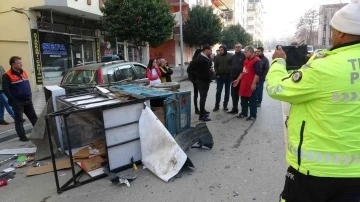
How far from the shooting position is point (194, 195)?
3.40m

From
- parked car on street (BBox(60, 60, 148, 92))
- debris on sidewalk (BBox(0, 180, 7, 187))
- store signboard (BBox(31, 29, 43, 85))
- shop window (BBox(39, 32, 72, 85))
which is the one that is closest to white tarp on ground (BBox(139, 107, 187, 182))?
debris on sidewalk (BBox(0, 180, 7, 187))

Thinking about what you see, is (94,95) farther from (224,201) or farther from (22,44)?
(22,44)

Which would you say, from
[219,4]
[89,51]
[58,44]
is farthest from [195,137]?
[219,4]

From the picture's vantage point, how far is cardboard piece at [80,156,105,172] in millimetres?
4125

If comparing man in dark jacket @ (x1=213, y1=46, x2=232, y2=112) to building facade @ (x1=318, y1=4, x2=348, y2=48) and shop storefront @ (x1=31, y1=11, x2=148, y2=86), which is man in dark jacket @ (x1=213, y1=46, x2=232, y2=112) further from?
building facade @ (x1=318, y1=4, x2=348, y2=48)

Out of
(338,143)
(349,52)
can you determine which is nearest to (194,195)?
(338,143)

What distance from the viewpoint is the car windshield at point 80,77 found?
269 inches

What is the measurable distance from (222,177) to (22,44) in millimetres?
11663

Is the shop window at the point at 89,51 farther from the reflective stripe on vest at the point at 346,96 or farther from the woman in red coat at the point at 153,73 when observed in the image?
the reflective stripe on vest at the point at 346,96

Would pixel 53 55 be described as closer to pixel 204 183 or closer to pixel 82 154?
pixel 82 154

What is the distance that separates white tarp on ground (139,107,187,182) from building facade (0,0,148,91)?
32.4ft

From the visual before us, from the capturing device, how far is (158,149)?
4.03m

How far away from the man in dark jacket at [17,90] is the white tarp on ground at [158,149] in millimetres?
3031

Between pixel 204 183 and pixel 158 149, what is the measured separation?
0.80m
